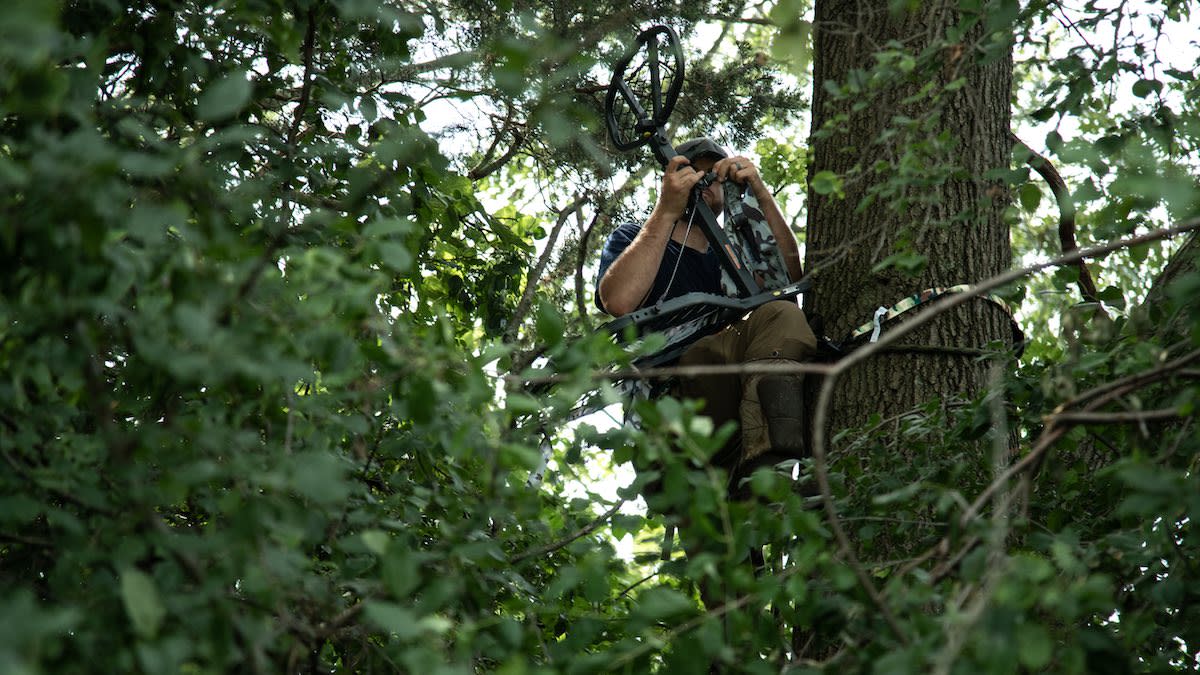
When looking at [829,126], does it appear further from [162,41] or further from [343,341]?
[162,41]

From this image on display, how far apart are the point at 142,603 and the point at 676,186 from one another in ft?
8.24

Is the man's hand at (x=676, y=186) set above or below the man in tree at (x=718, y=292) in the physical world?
above

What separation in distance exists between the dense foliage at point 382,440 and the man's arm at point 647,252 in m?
0.66

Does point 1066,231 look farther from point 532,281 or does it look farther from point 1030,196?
point 532,281

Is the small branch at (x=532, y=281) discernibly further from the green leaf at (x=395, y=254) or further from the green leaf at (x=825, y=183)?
the green leaf at (x=395, y=254)

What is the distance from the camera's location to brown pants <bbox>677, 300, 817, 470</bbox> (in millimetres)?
3289

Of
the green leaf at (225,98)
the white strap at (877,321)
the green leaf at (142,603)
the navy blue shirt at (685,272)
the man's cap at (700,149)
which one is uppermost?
the man's cap at (700,149)

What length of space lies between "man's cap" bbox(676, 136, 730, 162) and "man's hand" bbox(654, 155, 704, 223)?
30 cm

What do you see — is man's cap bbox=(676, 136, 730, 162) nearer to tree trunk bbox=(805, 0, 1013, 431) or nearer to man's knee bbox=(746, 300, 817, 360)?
tree trunk bbox=(805, 0, 1013, 431)

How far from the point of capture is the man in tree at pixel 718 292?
10.7 feet

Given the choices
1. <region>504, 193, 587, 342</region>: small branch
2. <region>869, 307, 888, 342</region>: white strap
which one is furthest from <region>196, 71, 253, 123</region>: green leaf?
<region>504, 193, 587, 342</region>: small branch

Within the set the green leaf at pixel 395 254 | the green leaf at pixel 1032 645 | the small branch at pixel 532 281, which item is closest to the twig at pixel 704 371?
the green leaf at pixel 395 254

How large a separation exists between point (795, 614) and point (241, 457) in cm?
115

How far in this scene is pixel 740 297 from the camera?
365 cm
